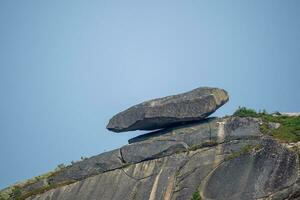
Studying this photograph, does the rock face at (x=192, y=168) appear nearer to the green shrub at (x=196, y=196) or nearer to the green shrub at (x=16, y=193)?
the green shrub at (x=196, y=196)

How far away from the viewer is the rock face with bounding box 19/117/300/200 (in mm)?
29625

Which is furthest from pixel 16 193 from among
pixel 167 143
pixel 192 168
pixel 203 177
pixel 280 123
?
pixel 280 123

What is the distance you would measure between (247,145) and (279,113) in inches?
288

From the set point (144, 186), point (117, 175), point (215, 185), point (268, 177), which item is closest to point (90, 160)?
point (117, 175)

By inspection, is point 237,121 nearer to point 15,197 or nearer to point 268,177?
point 268,177

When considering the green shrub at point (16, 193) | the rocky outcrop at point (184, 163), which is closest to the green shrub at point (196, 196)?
the rocky outcrop at point (184, 163)

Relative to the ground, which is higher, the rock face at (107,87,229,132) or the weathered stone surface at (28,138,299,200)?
the rock face at (107,87,229,132)

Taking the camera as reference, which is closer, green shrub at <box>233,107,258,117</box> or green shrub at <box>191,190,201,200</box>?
green shrub at <box>191,190,201,200</box>

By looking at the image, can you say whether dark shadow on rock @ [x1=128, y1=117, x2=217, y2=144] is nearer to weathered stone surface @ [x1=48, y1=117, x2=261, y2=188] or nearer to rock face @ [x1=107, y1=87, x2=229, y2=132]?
weathered stone surface @ [x1=48, y1=117, x2=261, y2=188]

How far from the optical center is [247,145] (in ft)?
109

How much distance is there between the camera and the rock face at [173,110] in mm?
37969

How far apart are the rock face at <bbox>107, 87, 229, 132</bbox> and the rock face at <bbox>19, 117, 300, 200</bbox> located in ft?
3.28

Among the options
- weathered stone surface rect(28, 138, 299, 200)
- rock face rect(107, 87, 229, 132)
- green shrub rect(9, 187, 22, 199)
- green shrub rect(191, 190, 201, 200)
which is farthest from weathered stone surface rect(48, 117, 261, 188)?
green shrub rect(191, 190, 201, 200)

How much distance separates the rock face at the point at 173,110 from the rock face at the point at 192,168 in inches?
39.3
